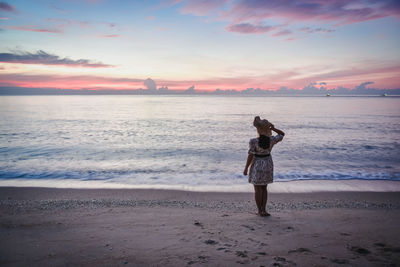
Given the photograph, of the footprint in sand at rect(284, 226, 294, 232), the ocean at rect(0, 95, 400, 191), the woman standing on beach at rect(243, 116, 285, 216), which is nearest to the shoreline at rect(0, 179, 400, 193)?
the ocean at rect(0, 95, 400, 191)

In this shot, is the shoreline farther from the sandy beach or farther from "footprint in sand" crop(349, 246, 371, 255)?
"footprint in sand" crop(349, 246, 371, 255)

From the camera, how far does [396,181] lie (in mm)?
9375

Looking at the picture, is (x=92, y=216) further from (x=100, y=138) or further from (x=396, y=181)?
(x=100, y=138)

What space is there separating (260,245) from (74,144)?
17961 millimetres

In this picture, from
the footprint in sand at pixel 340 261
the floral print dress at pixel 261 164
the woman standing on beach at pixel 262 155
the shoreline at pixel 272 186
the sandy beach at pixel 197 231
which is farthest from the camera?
the shoreline at pixel 272 186

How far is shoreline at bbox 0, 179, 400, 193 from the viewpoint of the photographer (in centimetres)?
826

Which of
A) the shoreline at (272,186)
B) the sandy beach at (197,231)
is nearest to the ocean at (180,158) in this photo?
the shoreline at (272,186)

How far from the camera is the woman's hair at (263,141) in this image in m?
5.20

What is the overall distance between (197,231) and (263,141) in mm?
2424

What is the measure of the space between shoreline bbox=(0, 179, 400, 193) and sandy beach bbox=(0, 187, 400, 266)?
88 centimetres

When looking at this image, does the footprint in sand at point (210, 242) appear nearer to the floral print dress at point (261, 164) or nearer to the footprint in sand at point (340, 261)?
the floral print dress at point (261, 164)

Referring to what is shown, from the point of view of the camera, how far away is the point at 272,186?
8625 mm

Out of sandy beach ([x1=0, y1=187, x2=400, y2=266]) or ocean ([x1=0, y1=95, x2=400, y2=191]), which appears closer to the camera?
sandy beach ([x1=0, y1=187, x2=400, y2=266])

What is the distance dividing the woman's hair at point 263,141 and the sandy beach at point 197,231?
1.74 m
